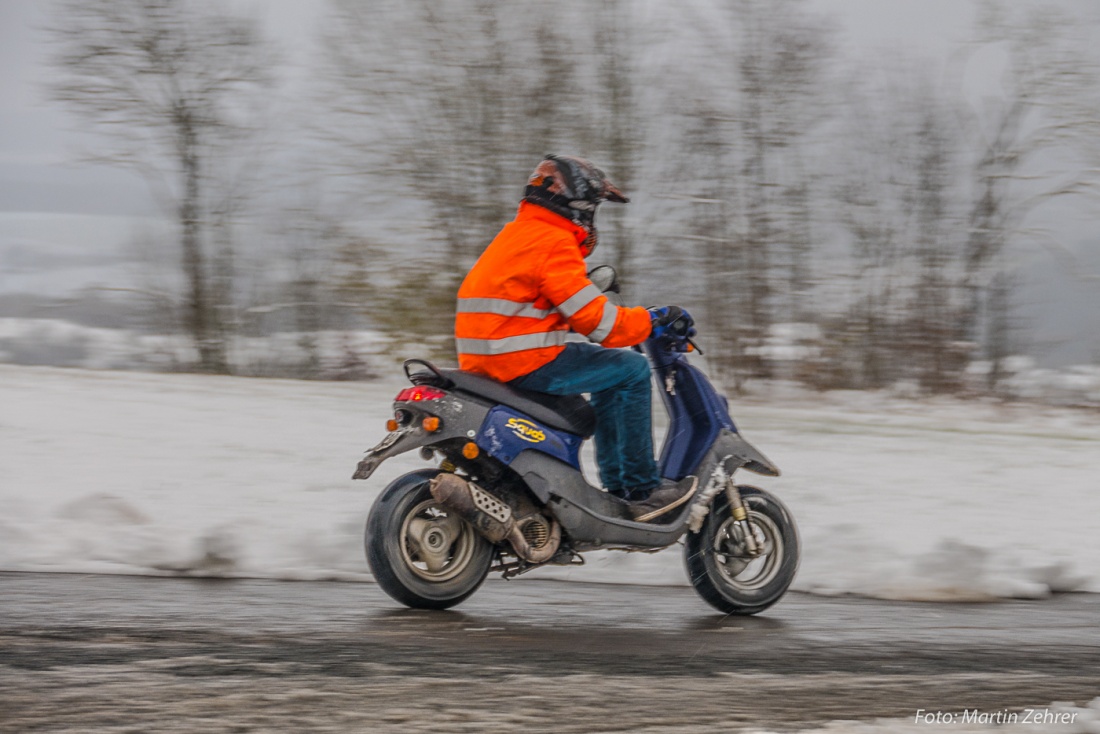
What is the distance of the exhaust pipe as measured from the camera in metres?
4.84

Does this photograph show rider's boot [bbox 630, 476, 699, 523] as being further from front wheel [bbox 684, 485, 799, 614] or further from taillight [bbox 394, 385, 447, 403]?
taillight [bbox 394, 385, 447, 403]

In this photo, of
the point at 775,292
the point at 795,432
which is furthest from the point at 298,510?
the point at 775,292

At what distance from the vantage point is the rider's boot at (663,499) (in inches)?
210

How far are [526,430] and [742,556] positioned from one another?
124cm

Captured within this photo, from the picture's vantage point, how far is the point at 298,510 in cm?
744

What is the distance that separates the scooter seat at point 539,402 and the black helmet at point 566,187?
0.75m

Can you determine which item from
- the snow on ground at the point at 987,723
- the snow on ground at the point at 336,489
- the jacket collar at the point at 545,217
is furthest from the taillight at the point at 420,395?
the snow on ground at the point at 987,723

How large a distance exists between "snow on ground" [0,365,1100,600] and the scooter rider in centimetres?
143

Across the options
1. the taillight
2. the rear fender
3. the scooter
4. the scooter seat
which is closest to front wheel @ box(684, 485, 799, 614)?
the scooter

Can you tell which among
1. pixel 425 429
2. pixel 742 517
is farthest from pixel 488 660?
pixel 742 517

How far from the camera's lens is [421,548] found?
5.01 meters

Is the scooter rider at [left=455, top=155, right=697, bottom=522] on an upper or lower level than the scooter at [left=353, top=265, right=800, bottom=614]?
upper

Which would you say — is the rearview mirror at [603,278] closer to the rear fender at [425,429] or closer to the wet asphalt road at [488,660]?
the rear fender at [425,429]

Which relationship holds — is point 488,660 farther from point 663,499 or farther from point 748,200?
point 748,200
